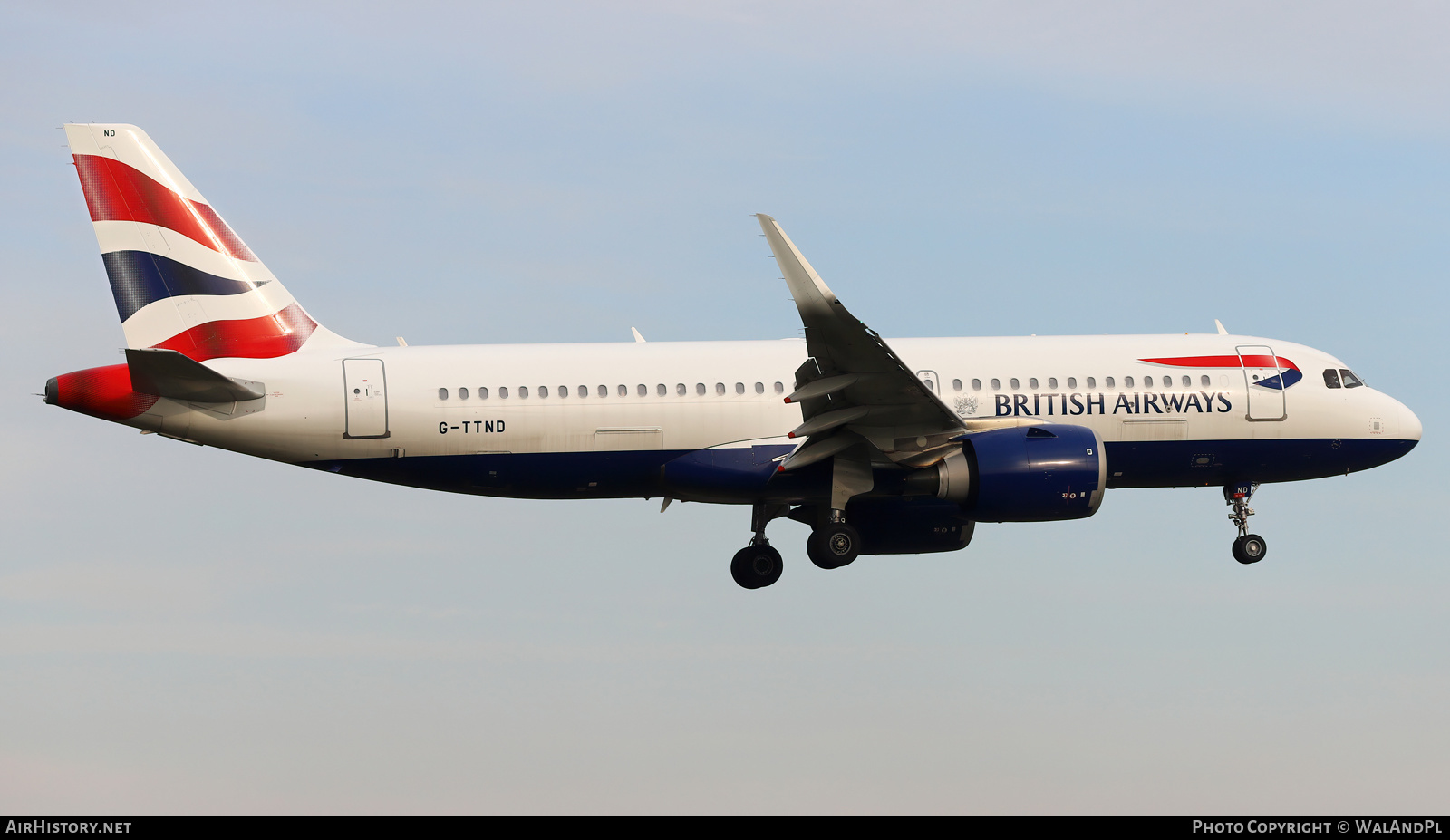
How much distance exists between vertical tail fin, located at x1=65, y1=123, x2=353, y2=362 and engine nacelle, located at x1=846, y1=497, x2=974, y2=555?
1321 centimetres

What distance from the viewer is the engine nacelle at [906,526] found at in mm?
34125

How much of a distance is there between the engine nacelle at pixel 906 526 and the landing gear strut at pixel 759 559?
1.99m

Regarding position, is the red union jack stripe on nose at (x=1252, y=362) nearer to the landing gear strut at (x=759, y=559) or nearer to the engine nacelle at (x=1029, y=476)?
the engine nacelle at (x=1029, y=476)

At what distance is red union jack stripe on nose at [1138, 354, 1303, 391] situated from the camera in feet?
108

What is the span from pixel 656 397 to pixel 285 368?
7917 mm

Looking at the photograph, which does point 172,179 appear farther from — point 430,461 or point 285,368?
point 430,461

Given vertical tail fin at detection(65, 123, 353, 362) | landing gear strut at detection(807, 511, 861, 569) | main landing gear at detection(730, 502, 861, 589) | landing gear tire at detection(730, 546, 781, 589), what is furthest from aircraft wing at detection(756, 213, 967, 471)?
vertical tail fin at detection(65, 123, 353, 362)

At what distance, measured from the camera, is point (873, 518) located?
34.2 metres

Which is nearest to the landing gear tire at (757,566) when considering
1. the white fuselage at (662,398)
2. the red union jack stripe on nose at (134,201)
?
the white fuselage at (662,398)

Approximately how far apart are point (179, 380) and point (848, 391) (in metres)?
13.6

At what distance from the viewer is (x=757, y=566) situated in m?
33.3

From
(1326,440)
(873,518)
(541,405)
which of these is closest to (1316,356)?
(1326,440)

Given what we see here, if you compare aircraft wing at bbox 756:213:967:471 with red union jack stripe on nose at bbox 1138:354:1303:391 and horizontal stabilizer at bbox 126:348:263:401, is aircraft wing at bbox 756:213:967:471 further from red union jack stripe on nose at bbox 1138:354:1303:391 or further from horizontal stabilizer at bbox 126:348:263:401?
horizontal stabilizer at bbox 126:348:263:401

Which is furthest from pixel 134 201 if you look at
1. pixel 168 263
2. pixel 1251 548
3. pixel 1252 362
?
pixel 1251 548
